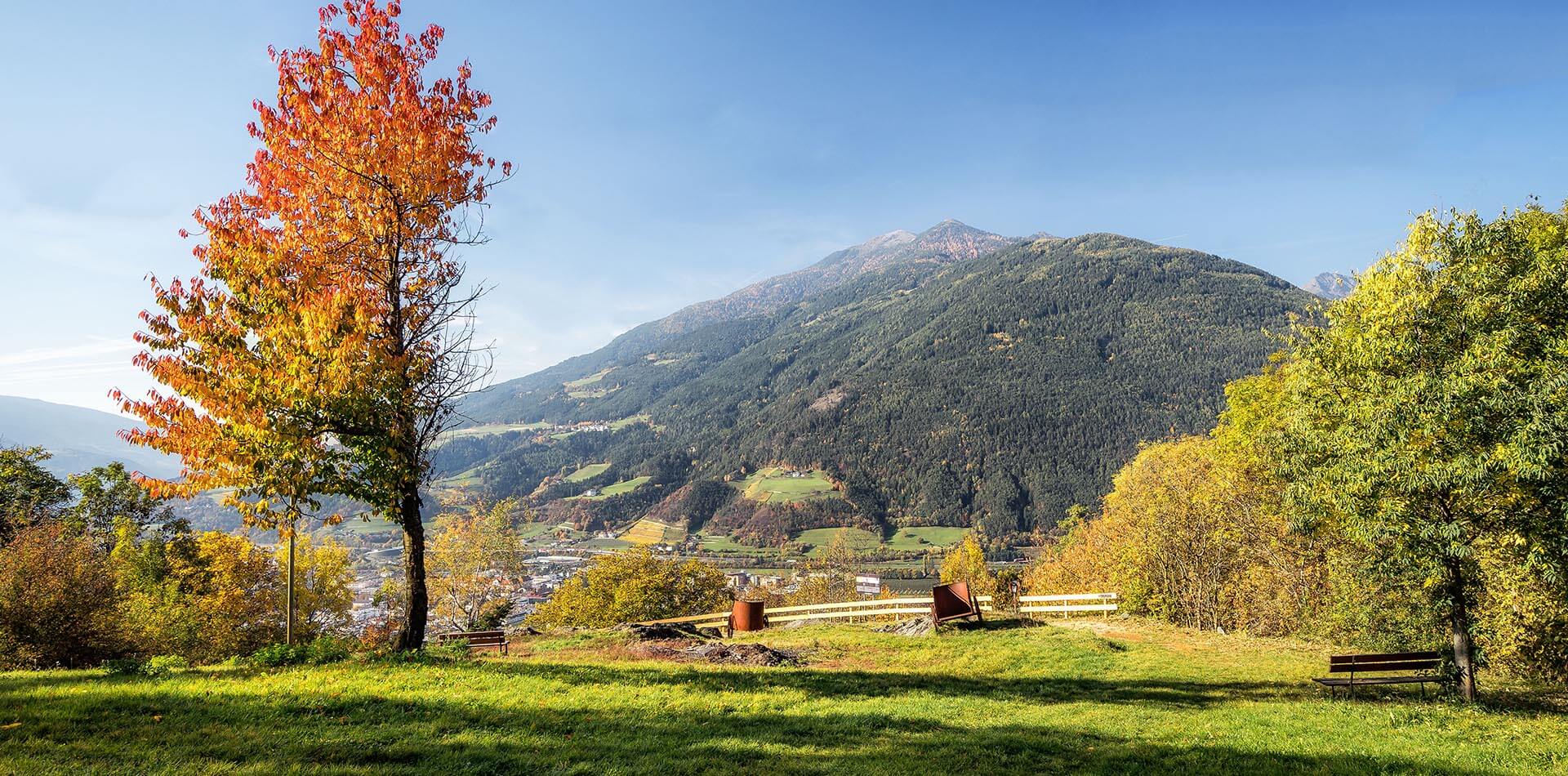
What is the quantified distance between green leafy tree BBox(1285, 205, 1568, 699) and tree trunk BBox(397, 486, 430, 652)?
21334 mm

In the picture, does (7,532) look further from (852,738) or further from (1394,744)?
(1394,744)

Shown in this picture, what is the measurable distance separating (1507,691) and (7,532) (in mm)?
59054

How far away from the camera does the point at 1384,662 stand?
15.1m

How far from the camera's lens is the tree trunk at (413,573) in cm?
1420

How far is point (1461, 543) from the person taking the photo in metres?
14.0

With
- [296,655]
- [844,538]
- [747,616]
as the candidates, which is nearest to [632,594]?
[747,616]

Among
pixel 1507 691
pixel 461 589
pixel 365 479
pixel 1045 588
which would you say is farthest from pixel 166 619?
pixel 1045 588

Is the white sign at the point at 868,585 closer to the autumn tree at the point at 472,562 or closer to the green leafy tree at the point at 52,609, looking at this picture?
the autumn tree at the point at 472,562

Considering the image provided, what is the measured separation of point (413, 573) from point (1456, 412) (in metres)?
22.8

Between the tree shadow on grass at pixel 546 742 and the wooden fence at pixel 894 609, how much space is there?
15979 millimetres

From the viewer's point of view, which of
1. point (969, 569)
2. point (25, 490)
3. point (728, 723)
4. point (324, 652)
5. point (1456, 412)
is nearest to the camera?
point (728, 723)

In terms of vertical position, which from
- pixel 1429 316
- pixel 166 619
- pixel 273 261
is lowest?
pixel 166 619

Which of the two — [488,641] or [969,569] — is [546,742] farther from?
[969,569]

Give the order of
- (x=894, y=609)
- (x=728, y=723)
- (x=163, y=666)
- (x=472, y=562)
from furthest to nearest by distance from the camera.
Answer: (x=472, y=562)
(x=894, y=609)
(x=163, y=666)
(x=728, y=723)
